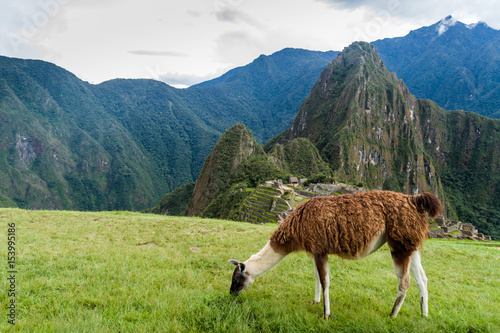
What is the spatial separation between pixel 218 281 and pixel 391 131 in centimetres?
18717

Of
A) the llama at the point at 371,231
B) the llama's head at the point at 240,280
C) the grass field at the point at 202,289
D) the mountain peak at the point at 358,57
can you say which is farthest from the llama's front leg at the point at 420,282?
the mountain peak at the point at 358,57

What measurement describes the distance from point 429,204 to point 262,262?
2.83m

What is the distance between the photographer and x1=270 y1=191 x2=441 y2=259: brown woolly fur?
384 centimetres

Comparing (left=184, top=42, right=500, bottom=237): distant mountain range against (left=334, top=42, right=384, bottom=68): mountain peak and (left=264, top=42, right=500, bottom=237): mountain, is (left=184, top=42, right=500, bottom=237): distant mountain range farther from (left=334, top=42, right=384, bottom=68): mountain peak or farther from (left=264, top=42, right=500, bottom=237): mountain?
(left=334, top=42, right=384, bottom=68): mountain peak

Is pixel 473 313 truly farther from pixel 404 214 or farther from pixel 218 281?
pixel 218 281

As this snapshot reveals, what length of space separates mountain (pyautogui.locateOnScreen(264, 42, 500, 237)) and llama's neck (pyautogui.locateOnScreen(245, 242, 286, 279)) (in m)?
125

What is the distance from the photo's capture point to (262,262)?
4.34 meters

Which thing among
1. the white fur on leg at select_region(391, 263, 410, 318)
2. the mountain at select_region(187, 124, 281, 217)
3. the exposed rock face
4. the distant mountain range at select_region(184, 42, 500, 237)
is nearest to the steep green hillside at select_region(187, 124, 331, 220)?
the mountain at select_region(187, 124, 281, 217)

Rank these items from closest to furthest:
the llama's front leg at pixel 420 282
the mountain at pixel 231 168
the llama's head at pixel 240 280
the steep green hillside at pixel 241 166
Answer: the llama's front leg at pixel 420 282
the llama's head at pixel 240 280
the steep green hillside at pixel 241 166
the mountain at pixel 231 168

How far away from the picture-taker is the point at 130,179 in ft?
629

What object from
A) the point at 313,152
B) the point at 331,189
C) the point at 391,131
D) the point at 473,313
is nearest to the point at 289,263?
the point at 473,313

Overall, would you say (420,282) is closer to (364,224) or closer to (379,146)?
(364,224)

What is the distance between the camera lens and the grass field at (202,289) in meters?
3.31

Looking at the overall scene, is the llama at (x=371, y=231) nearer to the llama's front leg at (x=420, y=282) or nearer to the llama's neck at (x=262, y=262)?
the llama's front leg at (x=420, y=282)
